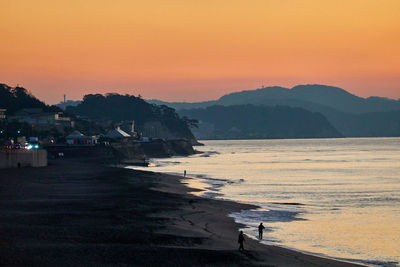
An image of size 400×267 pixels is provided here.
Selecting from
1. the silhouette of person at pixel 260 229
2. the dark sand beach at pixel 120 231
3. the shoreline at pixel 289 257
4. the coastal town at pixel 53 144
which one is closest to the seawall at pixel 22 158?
the coastal town at pixel 53 144

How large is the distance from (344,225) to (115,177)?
36.5 m

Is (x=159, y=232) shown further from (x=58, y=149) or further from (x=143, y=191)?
(x=58, y=149)

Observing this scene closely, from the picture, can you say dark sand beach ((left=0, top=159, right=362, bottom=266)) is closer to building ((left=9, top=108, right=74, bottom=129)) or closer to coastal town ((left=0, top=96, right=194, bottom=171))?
coastal town ((left=0, top=96, right=194, bottom=171))

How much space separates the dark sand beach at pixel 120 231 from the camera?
25656 mm

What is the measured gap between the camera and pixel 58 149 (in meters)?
125

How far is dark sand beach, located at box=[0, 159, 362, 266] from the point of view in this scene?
25.7 metres

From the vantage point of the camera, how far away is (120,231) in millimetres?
32312

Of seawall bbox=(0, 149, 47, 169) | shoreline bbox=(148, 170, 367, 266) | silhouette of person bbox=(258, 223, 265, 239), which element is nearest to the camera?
shoreline bbox=(148, 170, 367, 266)

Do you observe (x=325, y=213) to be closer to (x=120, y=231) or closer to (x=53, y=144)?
(x=120, y=231)

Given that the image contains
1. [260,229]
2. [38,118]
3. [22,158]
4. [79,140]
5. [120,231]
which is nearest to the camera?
[120,231]

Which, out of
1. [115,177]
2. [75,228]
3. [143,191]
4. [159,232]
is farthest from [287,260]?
[115,177]

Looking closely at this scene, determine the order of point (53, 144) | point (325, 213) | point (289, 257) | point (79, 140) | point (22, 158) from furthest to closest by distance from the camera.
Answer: point (79, 140)
point (53, 144)
point (22, 158)
point (325, 213)
point (289, 257)

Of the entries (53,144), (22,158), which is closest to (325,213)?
(22,158)

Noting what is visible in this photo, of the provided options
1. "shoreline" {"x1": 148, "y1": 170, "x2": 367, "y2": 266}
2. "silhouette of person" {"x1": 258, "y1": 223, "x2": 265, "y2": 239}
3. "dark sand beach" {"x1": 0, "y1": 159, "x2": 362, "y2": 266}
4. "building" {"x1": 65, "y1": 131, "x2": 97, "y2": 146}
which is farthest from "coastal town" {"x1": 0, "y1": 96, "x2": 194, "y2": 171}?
"shoreline" {"x1": 148, "y1": 170, "x2": 367, "y2": 266}
